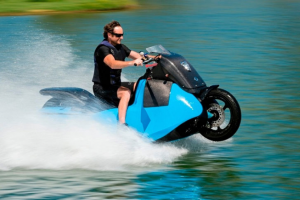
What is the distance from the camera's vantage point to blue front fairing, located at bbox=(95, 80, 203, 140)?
8344 millimetres

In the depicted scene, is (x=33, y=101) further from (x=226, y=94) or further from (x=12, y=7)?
(x=12, y=7)

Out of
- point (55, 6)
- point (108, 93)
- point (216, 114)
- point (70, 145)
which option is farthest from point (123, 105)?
point (55, 6)

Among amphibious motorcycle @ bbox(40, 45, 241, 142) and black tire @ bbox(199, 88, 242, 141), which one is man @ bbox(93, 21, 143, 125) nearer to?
amphibious motorcycle @ bbox(40, 45, 241, 142)

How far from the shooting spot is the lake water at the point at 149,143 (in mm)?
7527

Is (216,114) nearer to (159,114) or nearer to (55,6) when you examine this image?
(159,114)

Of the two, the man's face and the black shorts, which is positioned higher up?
the man's face

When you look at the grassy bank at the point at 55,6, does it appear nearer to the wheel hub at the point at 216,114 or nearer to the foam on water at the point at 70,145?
the foam on water at the point at 70,145

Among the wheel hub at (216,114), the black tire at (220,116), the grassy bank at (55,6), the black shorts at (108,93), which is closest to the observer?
the black tire at (220,116)

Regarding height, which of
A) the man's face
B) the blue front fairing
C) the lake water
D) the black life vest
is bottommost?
the lake water

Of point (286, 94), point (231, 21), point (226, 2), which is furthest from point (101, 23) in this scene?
point (286, 94)

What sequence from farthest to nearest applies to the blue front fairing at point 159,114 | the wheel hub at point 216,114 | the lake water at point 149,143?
the wheel hub at point 216,114 → the blue front fairing at point 159,114 → the lake water at point 149,143

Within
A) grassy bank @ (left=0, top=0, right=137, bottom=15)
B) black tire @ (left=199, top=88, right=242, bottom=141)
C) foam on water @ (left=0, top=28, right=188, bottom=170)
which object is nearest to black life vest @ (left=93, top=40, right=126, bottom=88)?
foam on water @ (left=0, top=28, right=188, bottom=170)

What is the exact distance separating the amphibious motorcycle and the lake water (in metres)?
0.17

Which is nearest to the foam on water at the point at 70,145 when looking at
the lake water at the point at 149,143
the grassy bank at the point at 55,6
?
the lake water at the point at 149,143
